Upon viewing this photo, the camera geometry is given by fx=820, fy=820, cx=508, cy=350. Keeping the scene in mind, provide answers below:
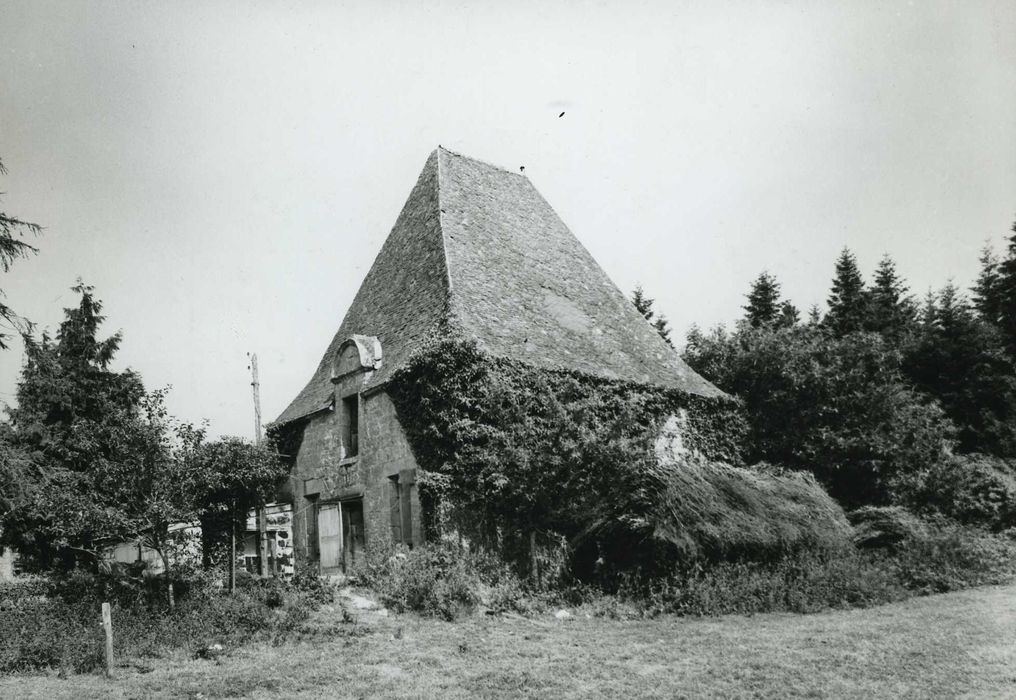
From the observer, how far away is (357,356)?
58.9ft

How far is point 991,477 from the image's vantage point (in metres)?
19.2

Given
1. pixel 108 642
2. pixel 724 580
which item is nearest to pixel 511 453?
pixel 724 580

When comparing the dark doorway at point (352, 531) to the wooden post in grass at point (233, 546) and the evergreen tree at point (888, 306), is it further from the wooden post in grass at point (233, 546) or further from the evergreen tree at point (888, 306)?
the evergreen tree at point (888, 306)

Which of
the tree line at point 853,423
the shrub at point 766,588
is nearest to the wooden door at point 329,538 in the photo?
the shrub at point 766,588

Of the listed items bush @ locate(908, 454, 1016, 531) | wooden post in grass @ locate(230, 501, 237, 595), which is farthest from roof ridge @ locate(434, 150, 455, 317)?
bush @ locate(908, 454, 1016, 531)

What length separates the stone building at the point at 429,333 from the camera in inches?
654

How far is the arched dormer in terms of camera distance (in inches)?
693

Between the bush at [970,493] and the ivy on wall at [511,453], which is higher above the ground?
the ivy on wall at [511,453]

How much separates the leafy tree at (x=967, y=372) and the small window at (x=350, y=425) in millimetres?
17965

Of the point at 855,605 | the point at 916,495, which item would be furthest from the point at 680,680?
the point at 916,495

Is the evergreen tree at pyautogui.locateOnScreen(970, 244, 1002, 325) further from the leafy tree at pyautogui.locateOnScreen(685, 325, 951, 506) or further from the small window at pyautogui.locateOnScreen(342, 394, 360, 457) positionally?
the small window at pyautogui.locateOnScreen(342, 394, 360, 457)

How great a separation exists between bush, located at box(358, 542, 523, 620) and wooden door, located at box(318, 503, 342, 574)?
262cm

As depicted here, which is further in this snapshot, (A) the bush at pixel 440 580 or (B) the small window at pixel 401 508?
(B) the small window at pixel 401 508

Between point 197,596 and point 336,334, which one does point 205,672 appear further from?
point 336,334
